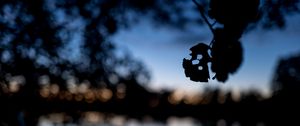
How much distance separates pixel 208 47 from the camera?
203 inches

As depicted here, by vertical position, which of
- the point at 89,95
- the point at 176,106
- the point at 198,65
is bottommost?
the point at 198,65

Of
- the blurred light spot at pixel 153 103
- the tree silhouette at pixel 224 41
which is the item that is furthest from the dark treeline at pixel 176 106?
the tree silhouette at pixel 224 41

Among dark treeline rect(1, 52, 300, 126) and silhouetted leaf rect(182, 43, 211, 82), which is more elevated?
dark treeline rect(1, 52, 300, 126)

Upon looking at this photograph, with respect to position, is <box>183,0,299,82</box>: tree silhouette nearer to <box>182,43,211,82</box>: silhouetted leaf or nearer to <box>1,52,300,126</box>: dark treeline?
<box>182,43,211,82</box>: silhouetted leaf

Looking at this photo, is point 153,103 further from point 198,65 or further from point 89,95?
point 198,65

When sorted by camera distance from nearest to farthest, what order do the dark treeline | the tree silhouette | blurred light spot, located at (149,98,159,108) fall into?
the tree silhouette, the dark treeline, blurred light spot, located at (149,98,159,108)

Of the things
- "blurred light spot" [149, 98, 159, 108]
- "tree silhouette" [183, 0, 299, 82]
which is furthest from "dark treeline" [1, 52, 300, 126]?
"tree silhouette" [183, 0, 299, 82]

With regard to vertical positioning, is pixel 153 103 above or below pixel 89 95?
above

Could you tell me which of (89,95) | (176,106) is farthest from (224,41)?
(176,106)

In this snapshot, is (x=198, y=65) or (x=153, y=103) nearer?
(x=198, y=65)

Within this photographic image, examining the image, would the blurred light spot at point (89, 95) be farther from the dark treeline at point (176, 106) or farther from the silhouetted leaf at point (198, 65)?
the silhouetted leaf at point (198, 65)

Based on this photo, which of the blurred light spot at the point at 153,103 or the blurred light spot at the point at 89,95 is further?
the blurred light spot at the point at 153,103

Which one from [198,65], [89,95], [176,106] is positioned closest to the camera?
[198,65]

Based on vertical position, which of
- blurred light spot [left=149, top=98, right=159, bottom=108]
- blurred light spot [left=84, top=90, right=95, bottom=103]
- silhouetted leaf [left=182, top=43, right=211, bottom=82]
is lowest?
silhouetted leaf [left=182, top=43, right=211, bottom=82]
